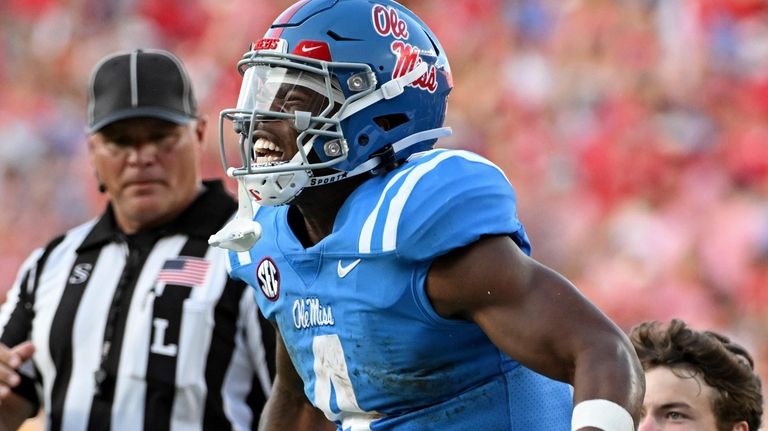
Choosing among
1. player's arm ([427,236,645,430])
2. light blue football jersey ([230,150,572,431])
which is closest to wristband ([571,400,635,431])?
player's arm ([427,236,645,430])

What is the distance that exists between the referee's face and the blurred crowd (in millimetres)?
3007

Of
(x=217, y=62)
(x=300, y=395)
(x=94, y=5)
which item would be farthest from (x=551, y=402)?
(x=94, y=5)

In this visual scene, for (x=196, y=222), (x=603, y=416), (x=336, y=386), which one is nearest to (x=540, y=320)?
(x=603, y=416)

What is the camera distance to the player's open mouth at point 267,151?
7.16 feet

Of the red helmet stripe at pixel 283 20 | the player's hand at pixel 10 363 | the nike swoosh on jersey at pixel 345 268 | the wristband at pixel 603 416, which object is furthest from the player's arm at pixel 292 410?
the wristband at pixel 603 416

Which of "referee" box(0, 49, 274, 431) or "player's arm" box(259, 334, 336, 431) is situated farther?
"referee" box(0, 49, 274, 431)

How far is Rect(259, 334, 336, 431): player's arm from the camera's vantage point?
261cm

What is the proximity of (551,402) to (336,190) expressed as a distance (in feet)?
1.66

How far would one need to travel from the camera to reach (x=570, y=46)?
656cm

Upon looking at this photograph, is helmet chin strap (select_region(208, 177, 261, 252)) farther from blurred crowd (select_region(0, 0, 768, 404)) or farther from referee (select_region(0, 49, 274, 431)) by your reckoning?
blurred crowd (select_region(0, 0, 768, 404))

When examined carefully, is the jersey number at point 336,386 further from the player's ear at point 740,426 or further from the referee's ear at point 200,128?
the referee's ear at point 200,128

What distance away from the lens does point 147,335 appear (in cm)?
327

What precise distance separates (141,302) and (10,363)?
14.7 inches

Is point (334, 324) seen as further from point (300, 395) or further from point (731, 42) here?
point (731, 42)
